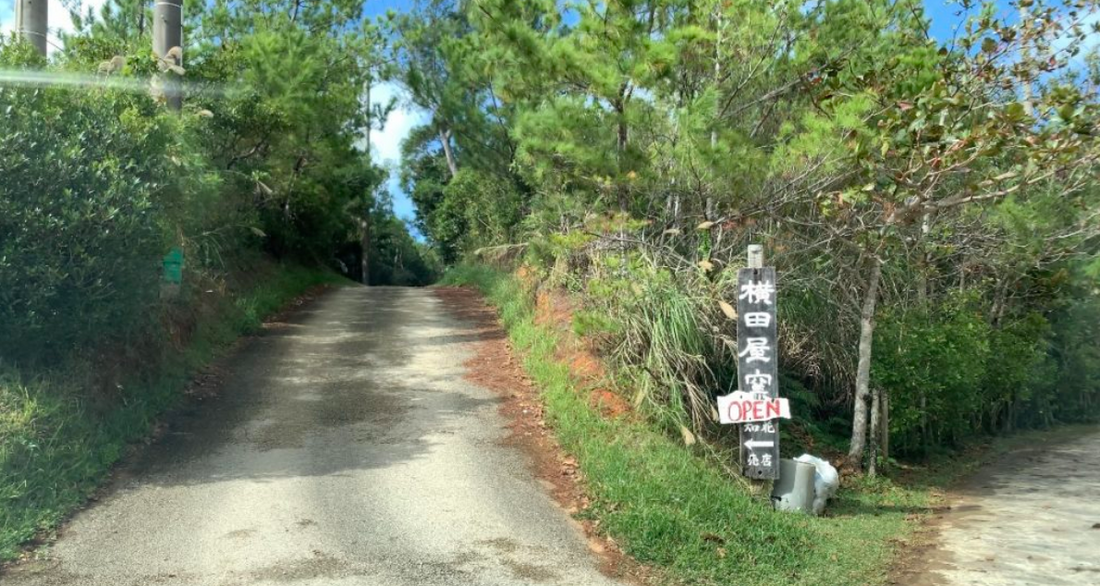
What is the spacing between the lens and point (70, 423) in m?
7.14

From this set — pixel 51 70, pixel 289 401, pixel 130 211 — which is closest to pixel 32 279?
pixel 130 211

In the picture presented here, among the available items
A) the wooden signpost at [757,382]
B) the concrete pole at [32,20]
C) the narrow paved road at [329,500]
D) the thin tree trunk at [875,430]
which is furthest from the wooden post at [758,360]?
the concrete pole at [32,20]

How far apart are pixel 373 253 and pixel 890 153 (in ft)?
104

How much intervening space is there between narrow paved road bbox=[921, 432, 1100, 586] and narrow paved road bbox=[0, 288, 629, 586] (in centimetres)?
318

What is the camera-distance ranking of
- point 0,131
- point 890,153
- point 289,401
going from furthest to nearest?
point 289,401, point 890,153, point 0,131

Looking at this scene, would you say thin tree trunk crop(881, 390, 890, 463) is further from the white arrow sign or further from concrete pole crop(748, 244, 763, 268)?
concrete pole crop(748, 244, 763, 268)

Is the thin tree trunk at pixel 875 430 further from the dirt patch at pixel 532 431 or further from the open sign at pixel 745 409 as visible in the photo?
the dirt patch at pixel 532 431

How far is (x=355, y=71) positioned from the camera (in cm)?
2061

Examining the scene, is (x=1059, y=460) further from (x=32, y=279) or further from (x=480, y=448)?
(x=32, y=279)

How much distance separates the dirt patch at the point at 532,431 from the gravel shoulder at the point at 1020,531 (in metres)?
2.24

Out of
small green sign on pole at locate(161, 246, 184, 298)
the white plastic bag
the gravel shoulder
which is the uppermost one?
small green sign on pole at locate(161, 246, 184, 298)

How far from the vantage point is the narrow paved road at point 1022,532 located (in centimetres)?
648

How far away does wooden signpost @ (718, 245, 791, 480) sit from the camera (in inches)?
303

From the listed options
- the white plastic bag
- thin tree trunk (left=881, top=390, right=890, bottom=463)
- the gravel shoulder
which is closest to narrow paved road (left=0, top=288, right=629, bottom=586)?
the white plastic bag
